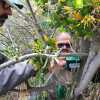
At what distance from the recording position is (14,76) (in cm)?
166

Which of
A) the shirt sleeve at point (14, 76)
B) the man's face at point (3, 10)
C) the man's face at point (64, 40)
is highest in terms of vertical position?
the man's face at point (3, 10)

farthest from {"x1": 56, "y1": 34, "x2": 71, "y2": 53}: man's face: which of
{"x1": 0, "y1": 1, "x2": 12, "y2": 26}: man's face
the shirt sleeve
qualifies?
{"x1": 0, "y1": 1, "x2": 12, "y2": 26}: man's face

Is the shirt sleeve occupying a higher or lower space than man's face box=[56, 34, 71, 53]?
lower

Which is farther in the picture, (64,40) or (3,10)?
(3,10)

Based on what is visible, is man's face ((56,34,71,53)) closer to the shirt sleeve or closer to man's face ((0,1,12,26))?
the shirt sleeve

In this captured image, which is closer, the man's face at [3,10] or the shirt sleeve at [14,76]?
the shirt sleeve at [14,76]

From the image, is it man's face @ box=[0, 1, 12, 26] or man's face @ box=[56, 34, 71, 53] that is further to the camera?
man's face @ box=[0, 1, 12, 26]

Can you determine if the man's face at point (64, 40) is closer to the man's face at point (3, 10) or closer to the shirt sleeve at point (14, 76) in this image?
the shirt sleeve at point (14, 76)

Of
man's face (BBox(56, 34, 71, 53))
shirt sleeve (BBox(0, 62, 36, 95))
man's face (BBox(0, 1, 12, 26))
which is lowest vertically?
shirt sleeve (BBox(0, 62, 36, 95))

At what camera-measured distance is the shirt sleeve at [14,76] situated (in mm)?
1611

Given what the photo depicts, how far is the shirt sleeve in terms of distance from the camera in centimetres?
161

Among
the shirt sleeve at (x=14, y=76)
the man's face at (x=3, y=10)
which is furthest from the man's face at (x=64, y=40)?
the man's face at (x=3, y=10)

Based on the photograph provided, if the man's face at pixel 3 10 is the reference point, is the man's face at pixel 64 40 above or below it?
below

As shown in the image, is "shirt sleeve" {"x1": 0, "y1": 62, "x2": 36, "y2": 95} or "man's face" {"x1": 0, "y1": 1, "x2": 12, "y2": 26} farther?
"man's face" {"x1": 0, "y1": 1, "x2": 12, "y2": 26}
